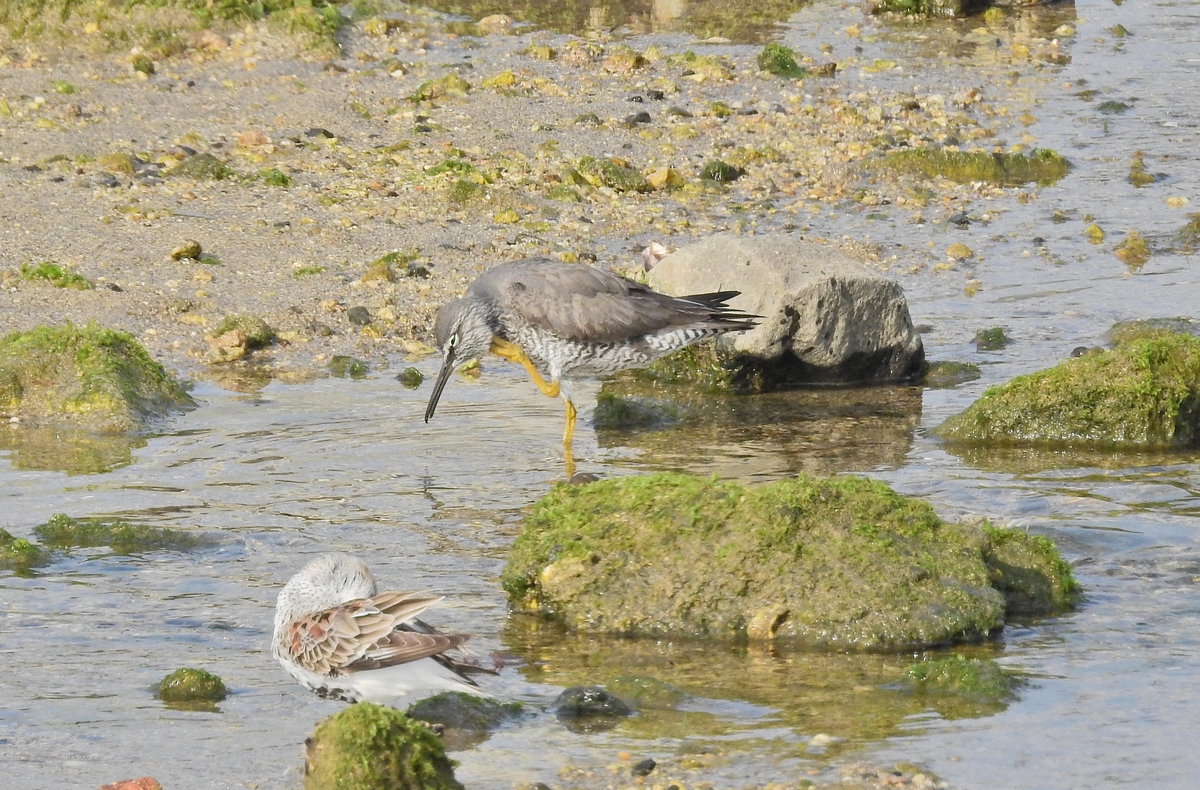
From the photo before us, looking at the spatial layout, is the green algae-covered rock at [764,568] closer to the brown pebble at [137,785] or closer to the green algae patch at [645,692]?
the green algae patch at [645,692]

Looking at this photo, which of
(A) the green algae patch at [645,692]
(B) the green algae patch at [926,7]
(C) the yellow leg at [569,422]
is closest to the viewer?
(A) the green algae patch at [645,692]

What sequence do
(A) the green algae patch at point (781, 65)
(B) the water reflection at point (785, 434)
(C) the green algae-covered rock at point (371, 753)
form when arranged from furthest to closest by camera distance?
(A) the green algae patch at point (781, 65)
(B) the water reflection at point (785, 434)
(C) the green algae-covered rock at point (371, 753)

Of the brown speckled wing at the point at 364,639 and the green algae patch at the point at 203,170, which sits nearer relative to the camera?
the brown speckled wing at the point at 364,639

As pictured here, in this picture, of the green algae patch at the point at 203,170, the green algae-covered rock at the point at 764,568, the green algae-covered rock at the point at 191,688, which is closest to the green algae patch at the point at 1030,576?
the green algae-covered rock at the point at 764,568

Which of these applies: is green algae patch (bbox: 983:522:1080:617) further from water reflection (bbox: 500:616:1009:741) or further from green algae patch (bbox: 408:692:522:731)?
green algae patch (bbox: 408:692:522:731)

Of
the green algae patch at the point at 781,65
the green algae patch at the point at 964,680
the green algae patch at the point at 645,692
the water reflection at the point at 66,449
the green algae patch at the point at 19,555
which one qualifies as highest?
the green algae patch at the point at 781,65

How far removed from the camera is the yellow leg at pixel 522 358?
35.4ft

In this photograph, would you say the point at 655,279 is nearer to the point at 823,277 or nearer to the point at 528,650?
the point at 823,277

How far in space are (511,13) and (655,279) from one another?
33.1 ft

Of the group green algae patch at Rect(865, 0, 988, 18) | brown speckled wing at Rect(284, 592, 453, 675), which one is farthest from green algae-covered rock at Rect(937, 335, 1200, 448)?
green algae patch at Rect(865, 0, 988, 18)

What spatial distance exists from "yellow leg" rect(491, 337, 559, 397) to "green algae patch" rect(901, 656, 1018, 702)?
4728 millimetres

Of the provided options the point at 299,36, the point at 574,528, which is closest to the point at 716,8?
the point at 299,36

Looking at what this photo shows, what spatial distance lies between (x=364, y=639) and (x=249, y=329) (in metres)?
6.15

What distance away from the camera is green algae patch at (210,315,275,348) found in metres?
11.5
